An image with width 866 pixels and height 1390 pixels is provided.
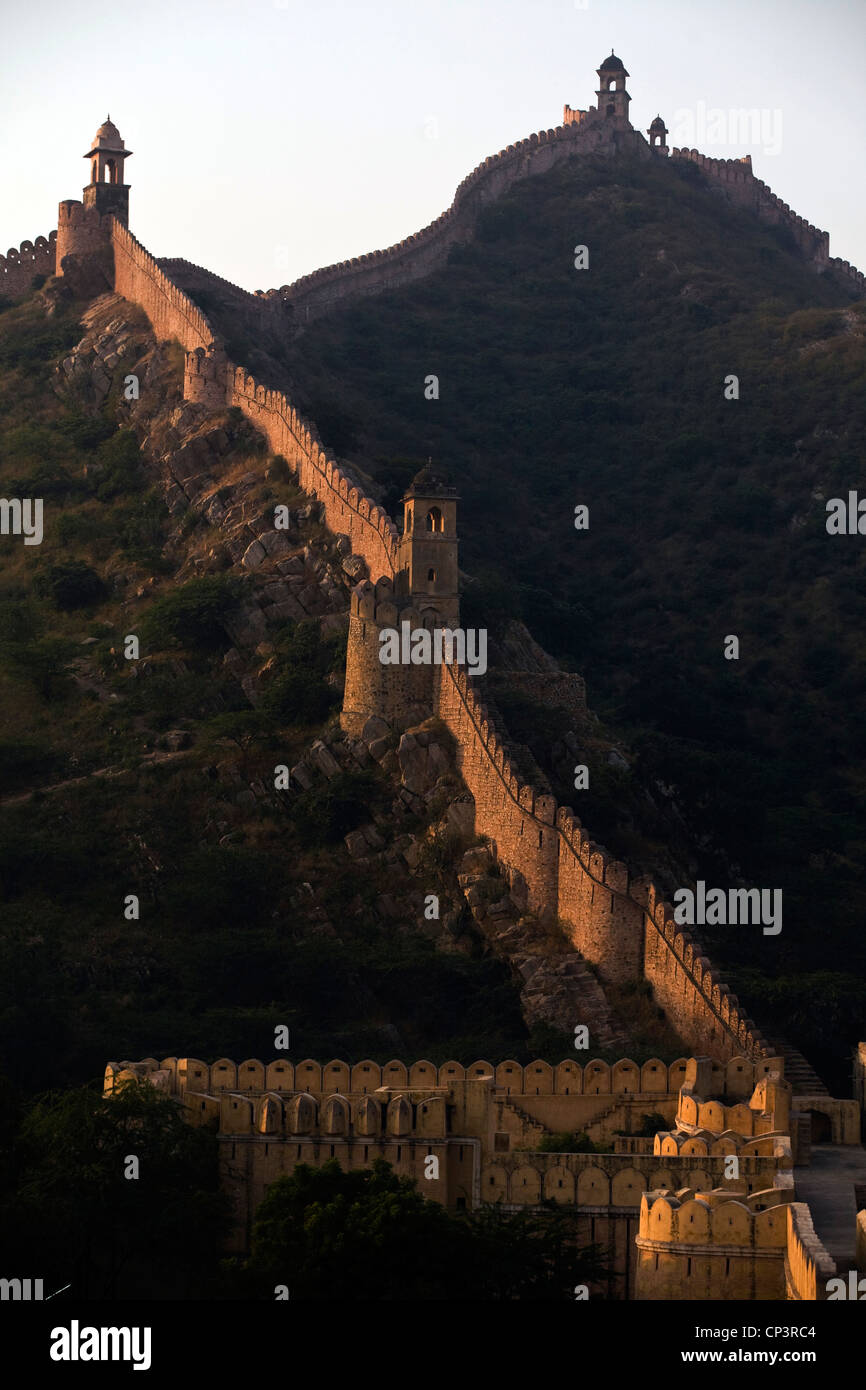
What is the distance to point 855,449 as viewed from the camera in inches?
4690

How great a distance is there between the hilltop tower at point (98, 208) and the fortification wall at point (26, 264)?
2.70 m

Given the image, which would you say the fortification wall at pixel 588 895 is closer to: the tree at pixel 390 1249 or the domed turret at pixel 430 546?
the domed turret at pixel 430 546

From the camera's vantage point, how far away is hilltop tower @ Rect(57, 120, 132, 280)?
11056cm

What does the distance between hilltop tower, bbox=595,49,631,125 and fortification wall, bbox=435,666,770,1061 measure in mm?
81930

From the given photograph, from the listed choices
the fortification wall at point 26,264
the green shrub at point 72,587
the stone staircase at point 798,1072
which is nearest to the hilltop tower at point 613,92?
the fortification wall at point 26,264

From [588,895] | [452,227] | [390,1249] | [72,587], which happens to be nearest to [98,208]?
[72,587]

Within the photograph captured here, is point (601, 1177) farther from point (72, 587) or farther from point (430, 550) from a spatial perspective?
point (72, 587)

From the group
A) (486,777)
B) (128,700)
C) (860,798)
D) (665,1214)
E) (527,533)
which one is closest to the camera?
(665,1214)

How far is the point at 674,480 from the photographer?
12112cm

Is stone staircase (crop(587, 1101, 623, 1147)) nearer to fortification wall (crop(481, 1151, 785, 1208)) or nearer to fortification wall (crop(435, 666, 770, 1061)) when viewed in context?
fortification wall (crop(481, 1151, 785, 1208))

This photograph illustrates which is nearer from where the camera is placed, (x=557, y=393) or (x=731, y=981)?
(x=731, y=981)

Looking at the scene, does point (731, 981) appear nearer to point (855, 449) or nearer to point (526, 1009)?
point (526, 1009)
